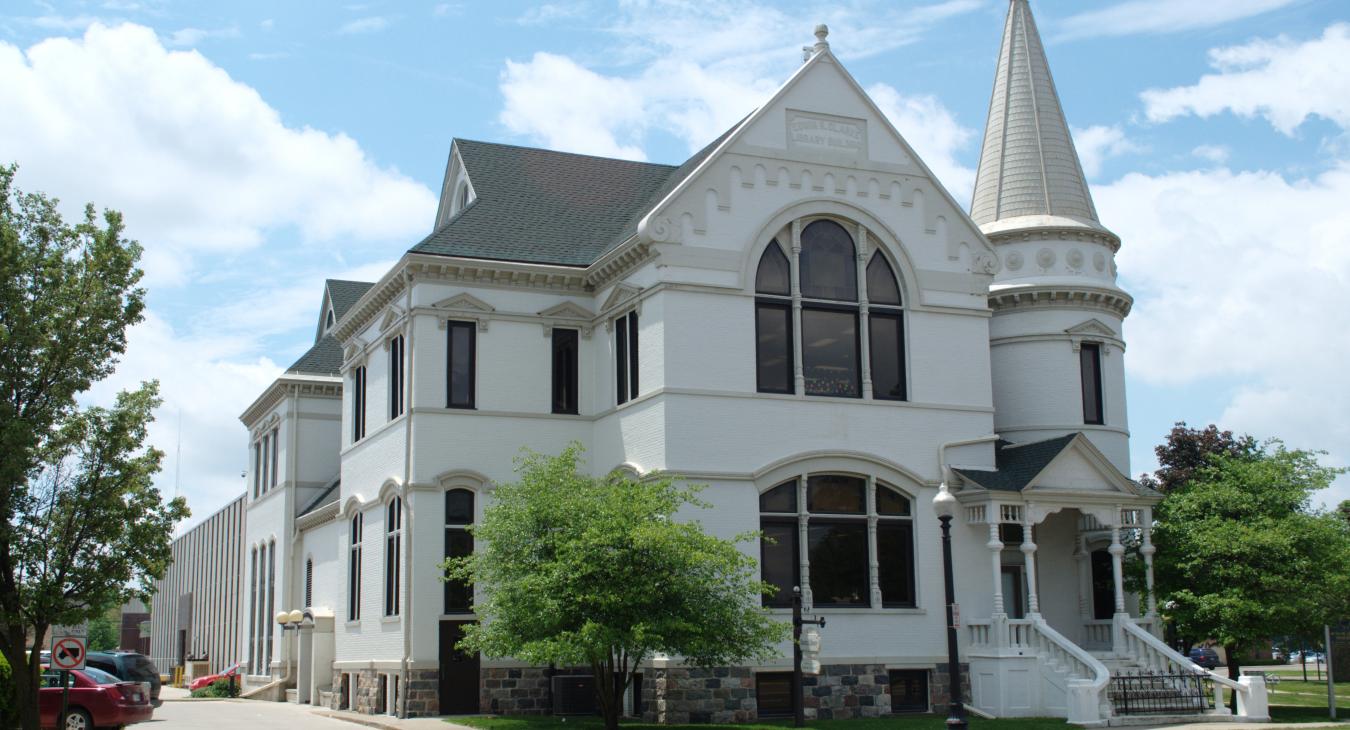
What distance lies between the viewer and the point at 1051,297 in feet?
114

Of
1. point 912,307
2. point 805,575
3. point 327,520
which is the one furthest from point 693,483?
point 327,520

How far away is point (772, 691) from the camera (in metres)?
28.8

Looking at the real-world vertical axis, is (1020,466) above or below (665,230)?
below

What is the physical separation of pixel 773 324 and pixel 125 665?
60.4ft

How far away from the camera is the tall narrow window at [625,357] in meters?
30.7

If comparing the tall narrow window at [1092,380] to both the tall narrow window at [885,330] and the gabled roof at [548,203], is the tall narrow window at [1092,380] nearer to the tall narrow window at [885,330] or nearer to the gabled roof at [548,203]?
the tall narrow window at [885,330]

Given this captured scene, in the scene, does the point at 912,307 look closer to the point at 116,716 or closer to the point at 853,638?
the point at 853,638

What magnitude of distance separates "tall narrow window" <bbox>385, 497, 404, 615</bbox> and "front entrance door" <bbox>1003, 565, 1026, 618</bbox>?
13752 millimetres

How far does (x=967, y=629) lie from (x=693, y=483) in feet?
22.7

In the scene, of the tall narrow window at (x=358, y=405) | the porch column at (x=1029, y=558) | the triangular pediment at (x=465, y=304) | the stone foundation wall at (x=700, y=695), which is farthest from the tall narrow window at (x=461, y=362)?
the porch column at (x=1029, y=558)

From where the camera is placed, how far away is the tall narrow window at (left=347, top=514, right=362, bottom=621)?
116ft

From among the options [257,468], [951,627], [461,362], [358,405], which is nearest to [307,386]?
[257,468]

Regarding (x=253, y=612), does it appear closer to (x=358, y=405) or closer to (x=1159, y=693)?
(x=358, y=405)

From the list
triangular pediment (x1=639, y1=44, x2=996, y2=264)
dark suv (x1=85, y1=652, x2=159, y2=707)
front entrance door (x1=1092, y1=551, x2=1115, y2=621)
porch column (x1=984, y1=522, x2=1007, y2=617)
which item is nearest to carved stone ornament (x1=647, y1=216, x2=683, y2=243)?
triangular pediment (x1=639, y1=44, x2=996, y2=264)
